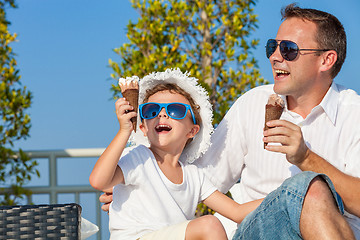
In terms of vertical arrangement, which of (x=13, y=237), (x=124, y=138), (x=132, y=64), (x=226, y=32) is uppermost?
(x=226, y=32)

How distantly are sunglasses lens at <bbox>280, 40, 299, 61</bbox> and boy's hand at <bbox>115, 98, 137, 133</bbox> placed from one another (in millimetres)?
1132

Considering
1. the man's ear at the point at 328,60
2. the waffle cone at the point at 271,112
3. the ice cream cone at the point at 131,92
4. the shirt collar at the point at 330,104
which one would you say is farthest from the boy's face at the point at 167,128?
the man's ear at the point at 328,60

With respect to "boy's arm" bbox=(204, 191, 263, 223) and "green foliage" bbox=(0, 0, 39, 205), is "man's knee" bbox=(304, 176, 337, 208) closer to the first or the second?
"boy's arm" bbox=(204, 191, 263, 223)

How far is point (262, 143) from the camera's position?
3178 mm

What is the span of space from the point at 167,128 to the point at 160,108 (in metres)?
0.13

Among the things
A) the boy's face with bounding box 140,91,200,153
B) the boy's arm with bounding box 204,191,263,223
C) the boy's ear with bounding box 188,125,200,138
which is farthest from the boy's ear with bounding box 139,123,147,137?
the boy's arm with bounding box 204,191,263,223

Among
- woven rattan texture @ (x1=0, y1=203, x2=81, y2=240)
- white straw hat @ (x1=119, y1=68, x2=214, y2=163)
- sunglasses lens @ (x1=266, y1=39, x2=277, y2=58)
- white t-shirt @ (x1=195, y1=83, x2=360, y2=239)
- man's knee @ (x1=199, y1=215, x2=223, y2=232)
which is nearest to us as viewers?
man's knee @ (x1=199, y1=215, x2=223, y2=232)

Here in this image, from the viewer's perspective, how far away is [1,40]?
724 centimetres

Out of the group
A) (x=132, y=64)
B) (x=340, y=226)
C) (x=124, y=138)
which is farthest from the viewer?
(x=132, y=64)

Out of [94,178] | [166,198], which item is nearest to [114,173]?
[94,178]

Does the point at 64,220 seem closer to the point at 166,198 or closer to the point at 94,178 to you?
the point at 94,178

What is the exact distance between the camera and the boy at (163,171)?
2465 mm

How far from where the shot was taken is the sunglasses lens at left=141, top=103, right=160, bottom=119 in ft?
9.23

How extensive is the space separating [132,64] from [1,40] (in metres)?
2.26
